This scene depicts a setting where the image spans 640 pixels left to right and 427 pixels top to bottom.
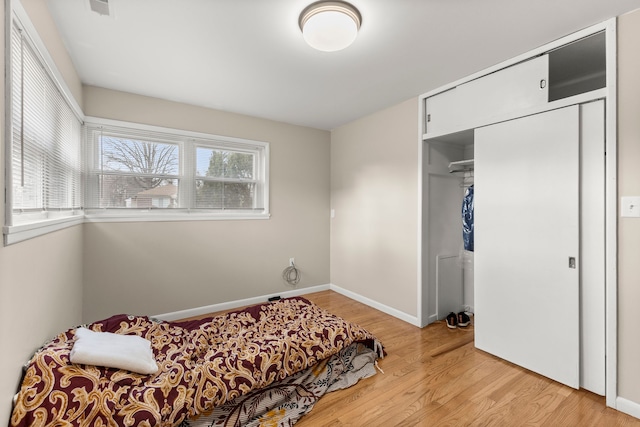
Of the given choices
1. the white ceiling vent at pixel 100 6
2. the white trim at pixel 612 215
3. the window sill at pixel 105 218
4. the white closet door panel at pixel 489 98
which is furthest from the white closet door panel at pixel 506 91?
the white ceiling vent at pixel 100 6

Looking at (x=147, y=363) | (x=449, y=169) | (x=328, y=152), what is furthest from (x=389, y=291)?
(x=147, y=363)

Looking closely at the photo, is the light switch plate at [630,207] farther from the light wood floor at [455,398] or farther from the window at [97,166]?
the window at [97,166]

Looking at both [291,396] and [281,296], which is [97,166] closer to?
[281,296]

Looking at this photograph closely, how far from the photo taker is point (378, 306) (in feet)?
11.9

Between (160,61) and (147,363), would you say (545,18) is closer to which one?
(160,61)

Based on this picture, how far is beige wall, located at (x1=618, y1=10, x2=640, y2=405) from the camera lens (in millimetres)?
1766

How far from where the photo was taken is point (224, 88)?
2912 millimetres

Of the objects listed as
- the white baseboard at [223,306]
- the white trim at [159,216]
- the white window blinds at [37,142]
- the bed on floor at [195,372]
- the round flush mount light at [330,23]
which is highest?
the round flush mount light at [330,23]

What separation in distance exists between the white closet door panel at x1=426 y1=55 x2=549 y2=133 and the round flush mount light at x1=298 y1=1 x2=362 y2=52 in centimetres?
138

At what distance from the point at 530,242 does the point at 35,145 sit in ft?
11.4

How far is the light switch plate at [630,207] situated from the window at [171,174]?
336 centimetres

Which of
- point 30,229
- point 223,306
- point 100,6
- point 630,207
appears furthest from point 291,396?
point 100,6

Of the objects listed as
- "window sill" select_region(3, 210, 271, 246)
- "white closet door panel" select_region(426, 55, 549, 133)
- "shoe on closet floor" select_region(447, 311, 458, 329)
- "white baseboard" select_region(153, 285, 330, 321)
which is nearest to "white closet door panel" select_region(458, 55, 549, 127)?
"white closet door panel" select_region(426, 55, 549, 133)

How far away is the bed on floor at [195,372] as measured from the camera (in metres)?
1.40
